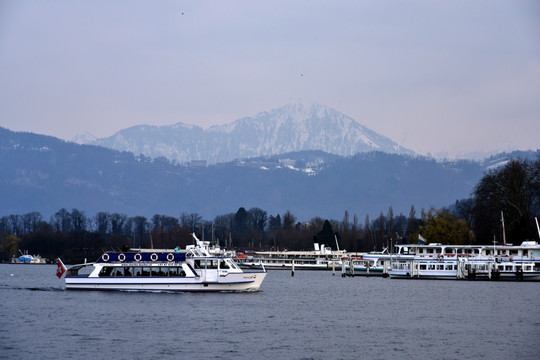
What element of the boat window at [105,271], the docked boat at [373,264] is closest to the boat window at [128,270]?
the boat window at [105,271]

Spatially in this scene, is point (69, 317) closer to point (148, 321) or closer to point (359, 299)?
point (148, 321)

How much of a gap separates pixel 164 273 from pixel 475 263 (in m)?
61.8

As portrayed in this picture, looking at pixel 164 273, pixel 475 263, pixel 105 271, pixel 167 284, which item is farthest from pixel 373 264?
pixel 105 271

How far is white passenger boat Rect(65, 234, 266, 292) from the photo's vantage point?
87938 mm

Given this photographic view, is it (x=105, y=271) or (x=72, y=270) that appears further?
(x=72, y=270)

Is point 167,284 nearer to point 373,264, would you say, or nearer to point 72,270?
point 72,270

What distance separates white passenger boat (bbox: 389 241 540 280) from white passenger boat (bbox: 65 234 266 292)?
52217 millimetres

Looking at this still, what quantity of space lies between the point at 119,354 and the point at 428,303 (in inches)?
1656

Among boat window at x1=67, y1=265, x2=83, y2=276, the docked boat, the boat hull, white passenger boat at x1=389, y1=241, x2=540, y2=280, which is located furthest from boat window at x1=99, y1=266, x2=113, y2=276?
the docked boat

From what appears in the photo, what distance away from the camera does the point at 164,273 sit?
88.9 m

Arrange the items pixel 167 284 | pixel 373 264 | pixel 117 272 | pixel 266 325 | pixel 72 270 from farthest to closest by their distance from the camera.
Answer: pixel 373 264, pixel 72 270, pixel 117 272, pixel 167 284, pixel 266 325

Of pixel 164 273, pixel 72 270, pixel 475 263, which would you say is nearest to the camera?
pixel 164 273

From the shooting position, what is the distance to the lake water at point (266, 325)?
54.2 meters

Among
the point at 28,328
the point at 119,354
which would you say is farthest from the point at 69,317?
the point at 119,354
